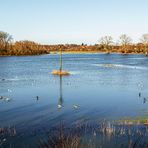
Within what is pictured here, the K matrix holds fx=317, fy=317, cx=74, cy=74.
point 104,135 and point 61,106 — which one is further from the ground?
point 104,135

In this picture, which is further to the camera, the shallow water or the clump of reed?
the shallow water

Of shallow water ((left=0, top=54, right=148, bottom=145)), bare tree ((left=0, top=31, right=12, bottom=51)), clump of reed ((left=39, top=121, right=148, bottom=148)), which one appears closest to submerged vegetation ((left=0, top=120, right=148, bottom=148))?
clump of reed ((left=39, top=121, right=148, bottom=148))

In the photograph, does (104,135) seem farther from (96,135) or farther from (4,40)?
(4,40)

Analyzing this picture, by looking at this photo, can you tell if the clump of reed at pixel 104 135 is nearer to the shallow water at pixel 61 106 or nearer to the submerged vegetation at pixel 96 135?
the submerged vegetation at pixel 96 135

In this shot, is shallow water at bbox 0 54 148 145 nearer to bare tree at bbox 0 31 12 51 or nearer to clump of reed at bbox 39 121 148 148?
clump of reed at bbox 39 121 148 148

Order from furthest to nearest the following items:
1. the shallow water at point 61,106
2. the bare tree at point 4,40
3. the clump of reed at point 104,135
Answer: the bare tree at point 4,40 → the shallow water at point 61,106 → the clump of reed at point 104,135

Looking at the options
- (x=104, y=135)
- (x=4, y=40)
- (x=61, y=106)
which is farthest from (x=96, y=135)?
(x=4, y=40)

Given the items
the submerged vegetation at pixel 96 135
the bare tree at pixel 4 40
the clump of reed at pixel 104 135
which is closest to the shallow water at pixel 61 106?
the submerged vegetation at pixel 96 135

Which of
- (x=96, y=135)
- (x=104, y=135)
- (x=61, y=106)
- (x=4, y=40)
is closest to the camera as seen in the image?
(x=104, y=135)

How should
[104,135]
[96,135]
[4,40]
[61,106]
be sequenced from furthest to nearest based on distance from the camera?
[4,40]
[61,106]
[96,135]
[104,135]

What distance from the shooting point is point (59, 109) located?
75.5ft

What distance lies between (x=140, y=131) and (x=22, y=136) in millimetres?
6123


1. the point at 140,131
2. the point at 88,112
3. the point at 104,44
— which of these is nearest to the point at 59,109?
the point at 88,112

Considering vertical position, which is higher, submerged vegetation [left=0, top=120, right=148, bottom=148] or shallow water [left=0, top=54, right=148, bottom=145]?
submerged vegetation [left=0, top=120, right=148, bottom=148]
